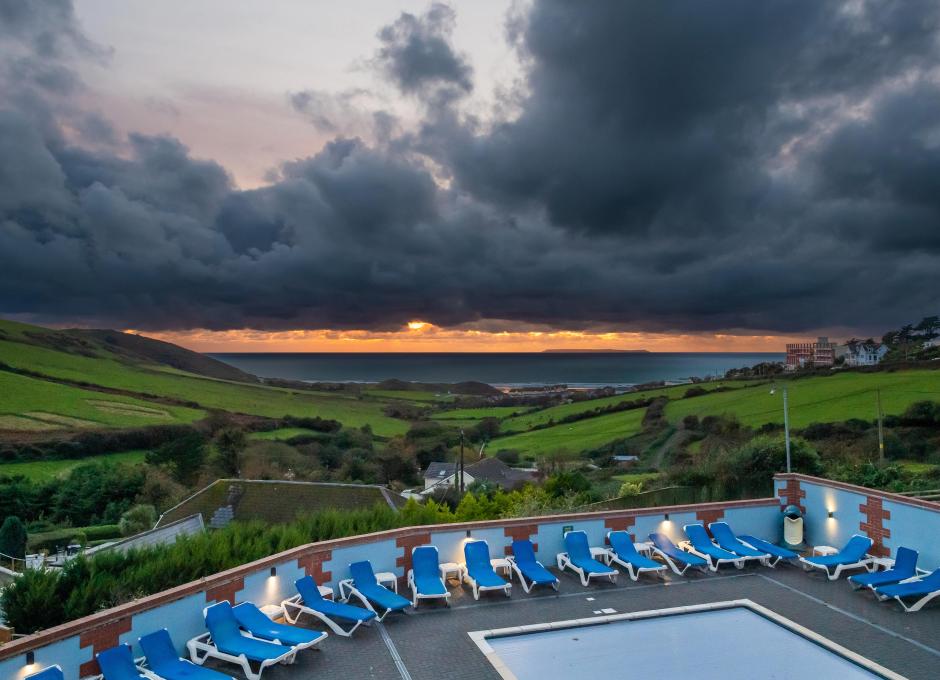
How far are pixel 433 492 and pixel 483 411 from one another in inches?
1792

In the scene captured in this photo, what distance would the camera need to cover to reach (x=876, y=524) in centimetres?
965

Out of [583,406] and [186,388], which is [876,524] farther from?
[186,388]

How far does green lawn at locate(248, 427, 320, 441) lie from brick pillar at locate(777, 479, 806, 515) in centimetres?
4647

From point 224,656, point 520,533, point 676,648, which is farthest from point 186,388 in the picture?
point 676,648

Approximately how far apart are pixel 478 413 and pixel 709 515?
6423 centimetres

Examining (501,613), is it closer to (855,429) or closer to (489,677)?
(489,677)

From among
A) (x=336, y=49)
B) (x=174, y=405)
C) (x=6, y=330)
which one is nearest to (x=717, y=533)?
(x=336, y=49)

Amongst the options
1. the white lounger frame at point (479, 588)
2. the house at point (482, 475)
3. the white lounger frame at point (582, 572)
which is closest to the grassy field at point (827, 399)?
the house at point (482, 475)

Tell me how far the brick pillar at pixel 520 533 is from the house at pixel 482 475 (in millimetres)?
23960

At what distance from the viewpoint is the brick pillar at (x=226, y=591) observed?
6.77 metres

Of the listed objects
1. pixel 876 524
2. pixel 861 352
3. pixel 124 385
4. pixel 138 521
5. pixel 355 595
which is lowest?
pixel 138 521

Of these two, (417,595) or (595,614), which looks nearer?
(595,614)

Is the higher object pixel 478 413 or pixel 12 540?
pixel 478 413

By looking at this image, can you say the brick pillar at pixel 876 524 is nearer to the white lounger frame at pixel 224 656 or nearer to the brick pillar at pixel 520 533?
the brick pillar at pixel 520 533
